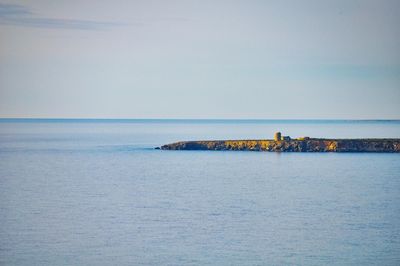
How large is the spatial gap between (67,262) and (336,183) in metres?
24.6

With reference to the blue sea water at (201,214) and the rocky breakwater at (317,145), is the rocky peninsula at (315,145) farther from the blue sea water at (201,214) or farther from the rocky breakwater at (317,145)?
the blue sea water at (201,214)

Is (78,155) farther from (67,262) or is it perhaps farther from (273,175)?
(67,262)

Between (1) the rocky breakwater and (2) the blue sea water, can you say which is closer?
(2) the blue sea water

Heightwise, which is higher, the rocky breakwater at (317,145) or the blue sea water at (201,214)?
the rocky breakwater at (317,145)

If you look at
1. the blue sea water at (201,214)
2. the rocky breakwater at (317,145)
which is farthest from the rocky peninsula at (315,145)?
the blue sea water at (201,214)

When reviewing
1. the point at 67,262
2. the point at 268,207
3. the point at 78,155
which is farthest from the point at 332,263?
the point at 78,155

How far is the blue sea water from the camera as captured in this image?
2492 cm

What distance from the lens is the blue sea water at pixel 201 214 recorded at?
24922 millimetres

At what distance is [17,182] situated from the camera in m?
44.9

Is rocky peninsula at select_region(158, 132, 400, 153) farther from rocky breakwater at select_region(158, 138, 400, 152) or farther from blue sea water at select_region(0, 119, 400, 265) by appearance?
blue sea water at select_region(0, 119, 400, 265)

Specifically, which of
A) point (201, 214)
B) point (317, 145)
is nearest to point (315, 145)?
point (317, 145)

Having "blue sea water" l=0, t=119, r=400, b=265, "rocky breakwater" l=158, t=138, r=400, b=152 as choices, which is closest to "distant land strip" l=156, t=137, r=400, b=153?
"rocky breakwater" l=158, t=138, r=400, b=152

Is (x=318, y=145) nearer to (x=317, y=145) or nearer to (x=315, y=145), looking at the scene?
(x=317, y=145)

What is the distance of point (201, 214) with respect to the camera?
32.1m
